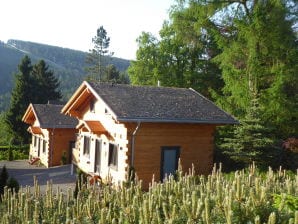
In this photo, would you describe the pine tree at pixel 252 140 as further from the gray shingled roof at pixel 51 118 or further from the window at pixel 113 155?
the gray shingled roof at pixel 51 118

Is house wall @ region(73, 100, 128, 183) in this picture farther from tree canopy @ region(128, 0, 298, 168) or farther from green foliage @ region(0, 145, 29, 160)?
green foliage @ region(0, 145, 29, 160)

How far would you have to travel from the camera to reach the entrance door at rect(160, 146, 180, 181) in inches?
728

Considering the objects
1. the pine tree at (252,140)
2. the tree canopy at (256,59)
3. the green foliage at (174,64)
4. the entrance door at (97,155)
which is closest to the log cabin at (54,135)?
the entrance door at (97,155)

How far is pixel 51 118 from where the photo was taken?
1217 inches

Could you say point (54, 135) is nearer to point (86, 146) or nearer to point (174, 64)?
point (86, 146)

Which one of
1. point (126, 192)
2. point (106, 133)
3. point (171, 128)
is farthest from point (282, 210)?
point (106, 133)

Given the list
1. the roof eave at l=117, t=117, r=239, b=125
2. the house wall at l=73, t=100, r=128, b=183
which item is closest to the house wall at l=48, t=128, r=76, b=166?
the house wall at l=73, t=100, r=128, b=183

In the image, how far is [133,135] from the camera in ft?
58.0

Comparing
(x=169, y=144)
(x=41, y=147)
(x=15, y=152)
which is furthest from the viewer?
(x=15, y=152)

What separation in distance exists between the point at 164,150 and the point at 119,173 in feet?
8.53

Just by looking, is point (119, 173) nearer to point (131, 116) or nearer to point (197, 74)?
point (131, 116)

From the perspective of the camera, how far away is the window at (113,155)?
19422 mm

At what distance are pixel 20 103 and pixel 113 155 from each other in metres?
32.8

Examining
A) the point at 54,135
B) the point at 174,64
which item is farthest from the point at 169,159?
the point at 174,64
